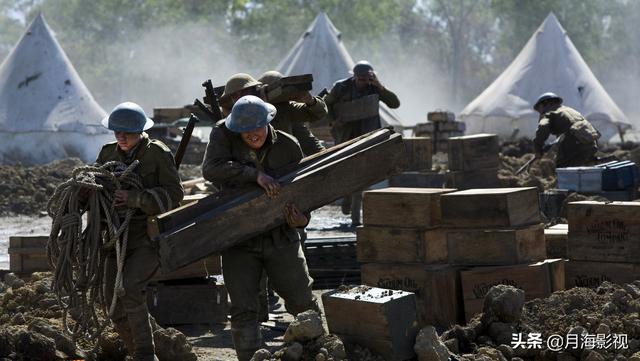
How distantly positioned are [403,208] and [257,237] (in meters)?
1.73

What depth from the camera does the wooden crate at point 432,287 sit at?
7211 mm

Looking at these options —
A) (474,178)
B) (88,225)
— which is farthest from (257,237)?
(474,178)

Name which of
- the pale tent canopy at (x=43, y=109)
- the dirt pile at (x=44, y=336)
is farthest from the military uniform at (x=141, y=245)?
the pale tent canopy at (x=43, y=109)

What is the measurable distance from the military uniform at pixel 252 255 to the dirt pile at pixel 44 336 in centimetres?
74

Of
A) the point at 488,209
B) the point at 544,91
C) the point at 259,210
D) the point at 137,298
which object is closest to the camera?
the point at 259,210

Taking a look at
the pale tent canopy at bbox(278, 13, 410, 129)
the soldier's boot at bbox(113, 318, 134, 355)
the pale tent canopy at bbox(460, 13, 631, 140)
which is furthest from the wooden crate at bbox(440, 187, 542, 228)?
the pale tent canopy at bbox(460, 13, 631, 140)

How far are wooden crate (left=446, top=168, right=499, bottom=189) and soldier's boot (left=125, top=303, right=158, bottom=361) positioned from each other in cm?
738

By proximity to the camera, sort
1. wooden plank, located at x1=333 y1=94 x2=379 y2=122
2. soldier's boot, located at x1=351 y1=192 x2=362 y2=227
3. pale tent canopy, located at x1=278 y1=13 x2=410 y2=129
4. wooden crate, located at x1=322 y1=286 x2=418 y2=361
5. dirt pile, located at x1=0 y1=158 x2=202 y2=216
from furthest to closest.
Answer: pale tent canopy, located at x1=278 y1=13 x2=410 y2=129
dirt pile, located at x1=0 y1=158 x2=202 y2=216
soldier's boot, located at x1=351 y1=192 x2=362 y2=227
wooden plank, located at x1=333 y1=94 x2=379 y2=122
wooden crate, located at x1=322 y1=286 x2=418 y2=361

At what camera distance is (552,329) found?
615 centimetres

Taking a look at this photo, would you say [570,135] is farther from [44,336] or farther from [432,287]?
[44,336]

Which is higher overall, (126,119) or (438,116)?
(438,116)

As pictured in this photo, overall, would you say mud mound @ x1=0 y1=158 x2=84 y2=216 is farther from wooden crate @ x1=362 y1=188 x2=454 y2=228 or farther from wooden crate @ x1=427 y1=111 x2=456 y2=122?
wooden crate @ x1=362 y1=188 x2=454 y2=228

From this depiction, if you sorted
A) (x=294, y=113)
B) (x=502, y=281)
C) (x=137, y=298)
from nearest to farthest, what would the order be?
(x=137, y=298), (x=502, y=281), (x=294, y=113)

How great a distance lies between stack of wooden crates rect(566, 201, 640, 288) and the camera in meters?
7.39
